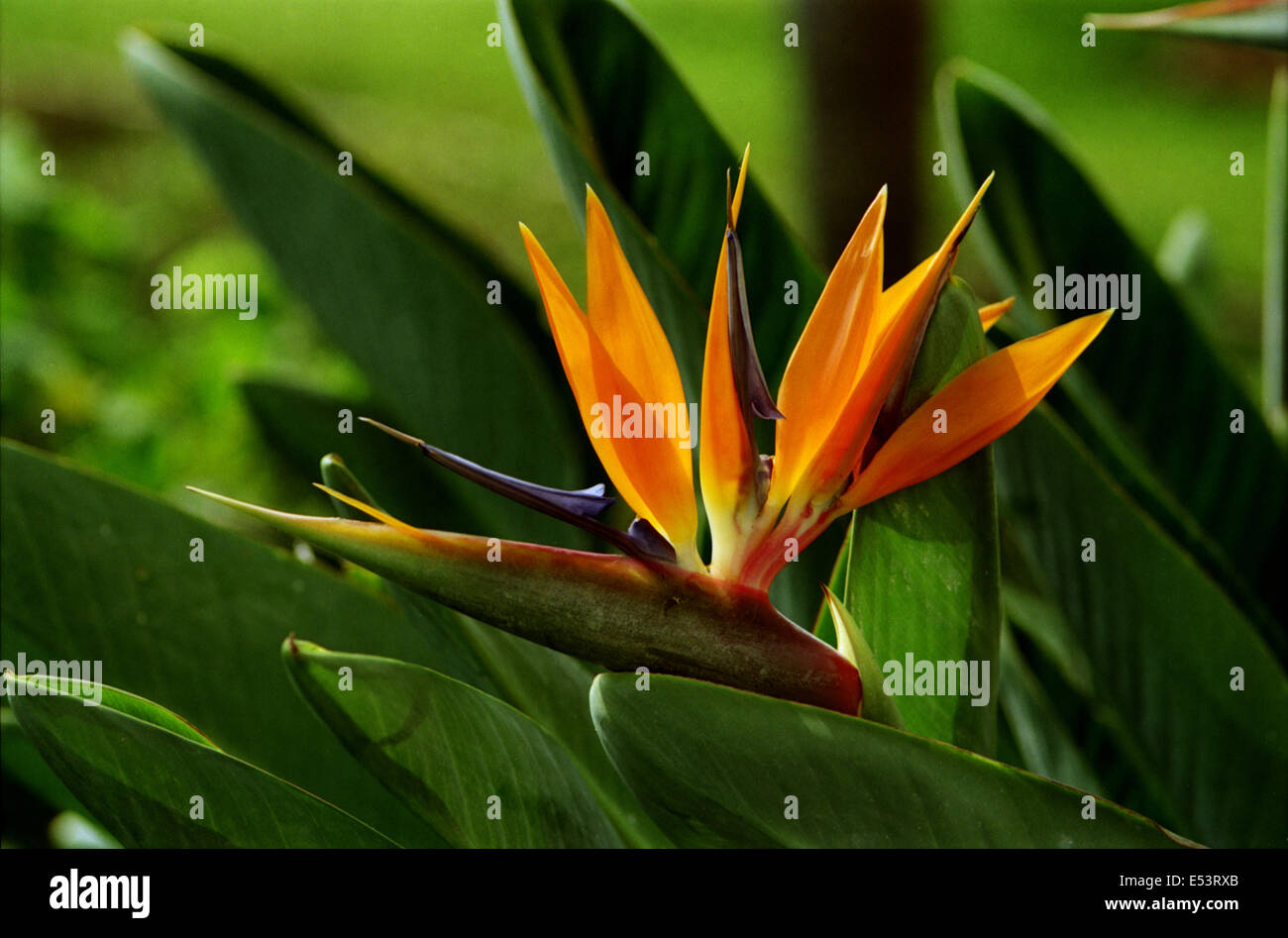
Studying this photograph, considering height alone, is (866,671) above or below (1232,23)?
below

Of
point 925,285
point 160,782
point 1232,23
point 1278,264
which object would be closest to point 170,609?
point 160,782

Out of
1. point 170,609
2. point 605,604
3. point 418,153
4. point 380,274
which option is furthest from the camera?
point 418,153

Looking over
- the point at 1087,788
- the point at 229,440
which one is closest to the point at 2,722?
the point at 1087,788

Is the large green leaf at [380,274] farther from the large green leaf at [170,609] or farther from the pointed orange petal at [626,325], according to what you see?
the pointed orange petal at [626,325]

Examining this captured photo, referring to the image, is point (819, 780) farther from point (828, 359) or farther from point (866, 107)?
point (866, 107)
